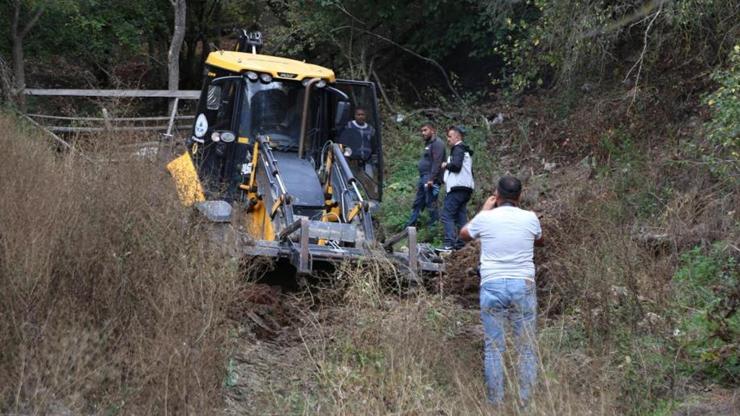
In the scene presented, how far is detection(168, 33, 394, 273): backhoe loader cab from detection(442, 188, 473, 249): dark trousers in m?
1.11

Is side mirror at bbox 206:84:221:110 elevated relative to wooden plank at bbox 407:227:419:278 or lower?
elevated

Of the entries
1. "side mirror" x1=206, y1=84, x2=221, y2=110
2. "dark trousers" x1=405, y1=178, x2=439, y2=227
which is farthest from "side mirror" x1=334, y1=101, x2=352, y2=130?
"dark trousers" x1=405, y1=178, x2=439, y2=227

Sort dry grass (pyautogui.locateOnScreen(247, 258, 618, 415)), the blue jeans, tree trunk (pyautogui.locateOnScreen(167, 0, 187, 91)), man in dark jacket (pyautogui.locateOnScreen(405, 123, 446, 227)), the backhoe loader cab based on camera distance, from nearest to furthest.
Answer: dry grass (pyautogui.locateOnScreen(247, 258, 618, 415)) → the blue jeans → the backhoe loader cab → man in dark jacket (pyautogui.locateOnScreen(405, 123, 446, 227)) → tree trunk (pyautogui.locateOnScreen(167, 0, 187, 91))

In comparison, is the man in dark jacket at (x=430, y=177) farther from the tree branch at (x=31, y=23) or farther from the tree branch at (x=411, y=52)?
the tree branch at (x=31, y=23)

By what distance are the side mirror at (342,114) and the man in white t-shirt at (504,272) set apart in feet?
15.2

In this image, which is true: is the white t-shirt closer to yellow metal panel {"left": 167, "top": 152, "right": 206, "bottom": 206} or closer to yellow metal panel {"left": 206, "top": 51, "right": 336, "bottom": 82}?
yellow metal panel {"left": 167, "top": 152, "right": 206, "bottom": 206}

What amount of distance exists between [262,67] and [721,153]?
5.31 meters

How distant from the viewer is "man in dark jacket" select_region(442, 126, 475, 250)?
12828 millimetres

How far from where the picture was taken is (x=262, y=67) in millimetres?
11703

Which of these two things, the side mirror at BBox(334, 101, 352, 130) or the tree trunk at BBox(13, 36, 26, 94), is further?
the tree trunk at BBox(13, 36, 26, 94)

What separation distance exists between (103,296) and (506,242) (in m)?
2.81

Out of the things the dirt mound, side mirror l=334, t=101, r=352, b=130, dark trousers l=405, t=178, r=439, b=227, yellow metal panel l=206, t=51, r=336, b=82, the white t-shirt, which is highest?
yellow metal panel l=206, t=51, r=336, b=82

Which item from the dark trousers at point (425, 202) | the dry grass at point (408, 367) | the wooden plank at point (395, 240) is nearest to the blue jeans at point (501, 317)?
the dry grass at point (408, 367)

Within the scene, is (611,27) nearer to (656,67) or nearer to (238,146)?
(656,67)
